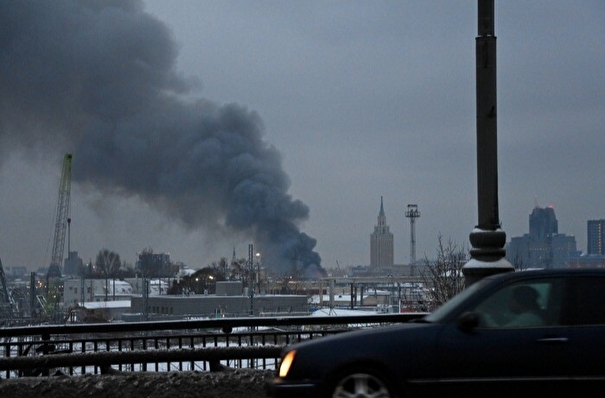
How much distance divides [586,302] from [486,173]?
3313 millimetres

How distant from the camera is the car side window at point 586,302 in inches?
305

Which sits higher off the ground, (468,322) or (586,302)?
(586,302)

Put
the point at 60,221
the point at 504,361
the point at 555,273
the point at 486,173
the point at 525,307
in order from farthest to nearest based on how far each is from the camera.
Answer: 1. the point at 60,221
2. the point at 486,173
3. the point at 555,273
4. the point at 525,307
5. the point at 504,361

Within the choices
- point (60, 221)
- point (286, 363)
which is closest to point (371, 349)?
point (286, 363)

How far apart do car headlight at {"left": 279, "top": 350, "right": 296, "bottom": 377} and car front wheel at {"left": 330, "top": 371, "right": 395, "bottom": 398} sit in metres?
0.45

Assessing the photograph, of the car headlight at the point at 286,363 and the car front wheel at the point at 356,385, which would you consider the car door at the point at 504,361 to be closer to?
the car front wheel at the point at 356,385

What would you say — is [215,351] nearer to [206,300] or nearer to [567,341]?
[567,341]

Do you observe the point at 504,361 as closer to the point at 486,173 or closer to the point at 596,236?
the point at 486,173

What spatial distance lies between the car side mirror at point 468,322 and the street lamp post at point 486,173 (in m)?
3.05

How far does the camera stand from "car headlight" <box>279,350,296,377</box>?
26.0 ft

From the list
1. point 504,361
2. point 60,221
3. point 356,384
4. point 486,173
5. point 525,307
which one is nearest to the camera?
point 504,361

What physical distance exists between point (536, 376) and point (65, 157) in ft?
375

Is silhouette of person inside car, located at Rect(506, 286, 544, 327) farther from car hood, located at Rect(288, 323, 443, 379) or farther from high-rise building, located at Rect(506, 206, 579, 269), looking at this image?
high-rise building, located at Rect(506, 206, 579, 269)

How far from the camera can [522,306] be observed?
7.83 metres
